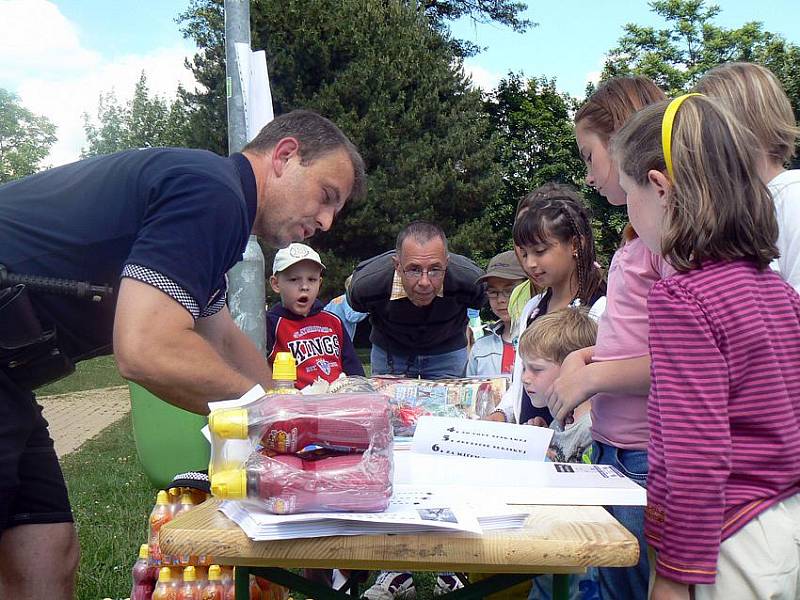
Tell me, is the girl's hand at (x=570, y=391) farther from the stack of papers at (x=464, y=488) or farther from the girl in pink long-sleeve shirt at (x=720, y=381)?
the girl in pink long-sleeve shirt at (x=720, y=381)

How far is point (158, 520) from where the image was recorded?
2248 millimetres

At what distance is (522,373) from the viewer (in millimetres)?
2514

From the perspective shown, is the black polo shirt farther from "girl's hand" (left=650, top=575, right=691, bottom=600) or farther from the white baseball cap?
the white baseball cap

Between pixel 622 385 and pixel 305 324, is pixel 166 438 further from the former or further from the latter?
pixel 622 385

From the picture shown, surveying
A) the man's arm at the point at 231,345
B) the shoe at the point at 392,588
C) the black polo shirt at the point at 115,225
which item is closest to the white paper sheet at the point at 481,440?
the black polo shirt at the point at 115,225

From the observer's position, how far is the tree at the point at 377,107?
18422 mm

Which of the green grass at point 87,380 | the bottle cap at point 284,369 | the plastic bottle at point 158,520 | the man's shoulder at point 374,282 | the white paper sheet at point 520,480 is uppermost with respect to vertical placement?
the man's shoulder at point 374,282

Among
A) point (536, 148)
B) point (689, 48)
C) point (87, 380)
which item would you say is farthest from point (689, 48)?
point (87, 380)

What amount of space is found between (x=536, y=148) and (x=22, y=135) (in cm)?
2604

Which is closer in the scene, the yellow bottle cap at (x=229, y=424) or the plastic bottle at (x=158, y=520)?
the yellow bottle cap at (x=229, y=424)

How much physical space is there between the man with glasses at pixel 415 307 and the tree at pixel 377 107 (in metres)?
13.8

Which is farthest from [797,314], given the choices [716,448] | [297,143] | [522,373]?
[297,143]

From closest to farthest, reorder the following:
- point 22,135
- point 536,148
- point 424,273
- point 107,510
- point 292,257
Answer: point 424,273 < point 292,257 < point 107,510 < point 536,148 < point 22,135

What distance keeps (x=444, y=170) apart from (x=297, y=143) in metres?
17.1
